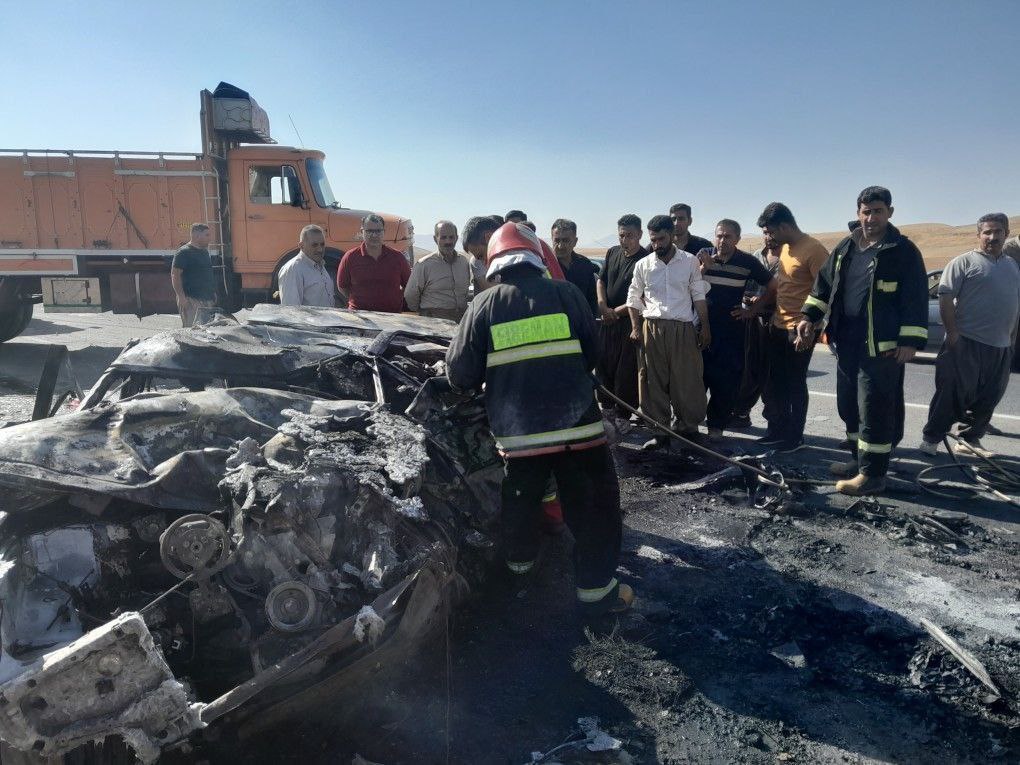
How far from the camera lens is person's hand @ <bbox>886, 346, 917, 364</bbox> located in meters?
4.55

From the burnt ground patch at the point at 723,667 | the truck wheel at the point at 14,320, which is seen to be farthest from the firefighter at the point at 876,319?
the truck wheel at the point at 14,320

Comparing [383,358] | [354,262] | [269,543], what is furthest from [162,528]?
[354,262]

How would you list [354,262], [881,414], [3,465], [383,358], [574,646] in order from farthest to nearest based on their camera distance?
1. [354,262]
2. [881,414]
3. [383,358]
4. [574,646]
5. [3,465]

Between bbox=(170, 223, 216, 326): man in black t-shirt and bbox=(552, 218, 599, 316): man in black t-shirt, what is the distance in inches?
164

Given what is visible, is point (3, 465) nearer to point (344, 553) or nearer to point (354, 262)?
point (344, 553)

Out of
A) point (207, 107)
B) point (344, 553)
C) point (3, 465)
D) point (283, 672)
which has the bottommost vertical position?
point (283, 672)

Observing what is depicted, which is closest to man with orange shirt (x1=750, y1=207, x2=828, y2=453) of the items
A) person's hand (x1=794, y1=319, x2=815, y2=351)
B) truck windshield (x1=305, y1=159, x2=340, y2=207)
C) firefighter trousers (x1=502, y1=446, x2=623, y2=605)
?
person's hand (x1=794, y1=319, x2=815, y2=351)

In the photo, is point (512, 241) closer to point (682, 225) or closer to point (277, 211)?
point (682, 225)

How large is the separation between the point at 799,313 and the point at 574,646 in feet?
12.0

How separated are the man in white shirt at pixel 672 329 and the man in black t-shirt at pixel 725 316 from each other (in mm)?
303

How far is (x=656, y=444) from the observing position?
5.96 m

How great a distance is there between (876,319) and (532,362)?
9.03 feet

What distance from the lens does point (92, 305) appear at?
1109 cm

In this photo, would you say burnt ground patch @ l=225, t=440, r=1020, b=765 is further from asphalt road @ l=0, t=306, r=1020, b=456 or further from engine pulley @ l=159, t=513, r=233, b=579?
asphalt road @ l=0, t=306, r=1020, b=456
